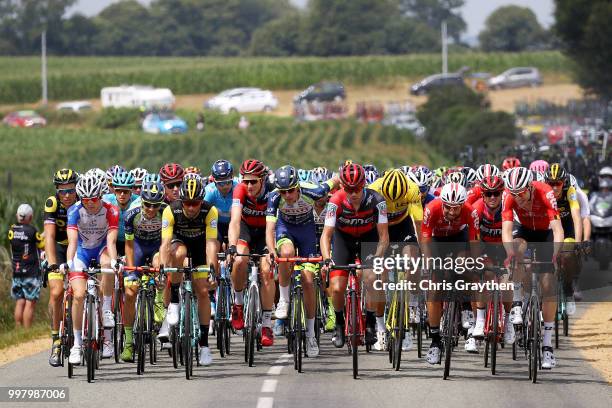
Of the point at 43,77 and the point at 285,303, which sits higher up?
the point at 43,77

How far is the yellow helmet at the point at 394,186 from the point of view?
16281 mm

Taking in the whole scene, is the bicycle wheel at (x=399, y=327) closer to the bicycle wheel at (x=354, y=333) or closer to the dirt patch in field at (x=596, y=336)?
the bicycle wheel at (x=354, y=333)

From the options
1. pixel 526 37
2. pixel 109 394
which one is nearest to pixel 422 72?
pixel 526 37

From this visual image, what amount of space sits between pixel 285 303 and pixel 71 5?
507ft

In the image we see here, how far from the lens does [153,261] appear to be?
1638 centimetres

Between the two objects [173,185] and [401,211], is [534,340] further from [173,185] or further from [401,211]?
[173,185]

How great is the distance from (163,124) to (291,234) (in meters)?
76.5

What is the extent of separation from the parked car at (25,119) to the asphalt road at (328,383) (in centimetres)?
8306

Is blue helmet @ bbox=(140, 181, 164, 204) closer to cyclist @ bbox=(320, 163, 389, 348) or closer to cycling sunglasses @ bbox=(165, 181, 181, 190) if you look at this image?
cycling sunglasses @ bbox=(165, 181, 181, 190)

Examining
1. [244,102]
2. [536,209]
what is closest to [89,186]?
[536,209]

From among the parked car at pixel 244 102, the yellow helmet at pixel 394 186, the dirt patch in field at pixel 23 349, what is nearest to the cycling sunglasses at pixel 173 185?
the yellow helmet at pixel 394 186

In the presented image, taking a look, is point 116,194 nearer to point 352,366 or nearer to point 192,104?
point 352,366

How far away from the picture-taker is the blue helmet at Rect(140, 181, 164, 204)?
612 inches

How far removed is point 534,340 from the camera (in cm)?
1430
